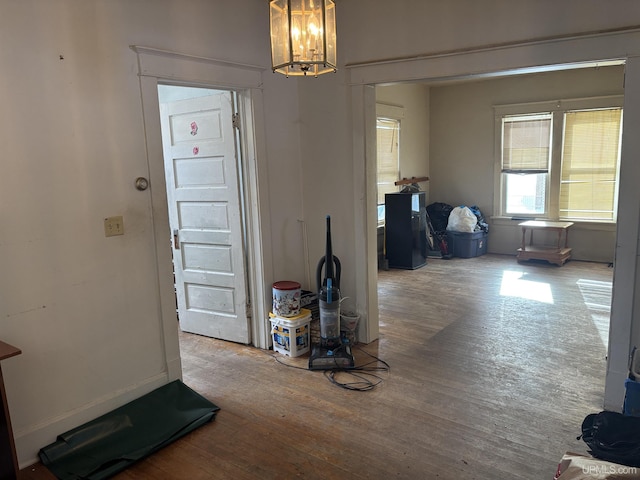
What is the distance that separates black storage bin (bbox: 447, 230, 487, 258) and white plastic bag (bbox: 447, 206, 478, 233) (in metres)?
0.06

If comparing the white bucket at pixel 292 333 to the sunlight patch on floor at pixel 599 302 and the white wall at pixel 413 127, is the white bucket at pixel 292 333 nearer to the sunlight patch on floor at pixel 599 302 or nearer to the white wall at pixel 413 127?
the sunlight patch on floor at pixel 599 302

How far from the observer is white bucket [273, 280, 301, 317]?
3.64 m

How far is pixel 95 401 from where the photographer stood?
2.75 meters

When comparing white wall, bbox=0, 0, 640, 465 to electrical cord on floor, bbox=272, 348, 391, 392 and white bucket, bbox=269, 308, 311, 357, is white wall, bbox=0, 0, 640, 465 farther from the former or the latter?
electrical cord on floor, bbox=272, 348, 391, 392

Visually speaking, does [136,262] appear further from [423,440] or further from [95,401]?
[423,440]

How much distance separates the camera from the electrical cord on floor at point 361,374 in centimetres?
323

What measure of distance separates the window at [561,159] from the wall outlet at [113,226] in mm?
6203

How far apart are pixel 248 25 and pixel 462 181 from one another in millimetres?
5212

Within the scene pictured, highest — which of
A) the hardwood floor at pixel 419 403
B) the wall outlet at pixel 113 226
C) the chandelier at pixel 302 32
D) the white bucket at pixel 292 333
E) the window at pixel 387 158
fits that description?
the chandelier at pixel 302 32

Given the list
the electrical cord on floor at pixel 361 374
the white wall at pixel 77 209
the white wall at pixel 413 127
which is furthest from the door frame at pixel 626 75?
the white wall at pixel 413 127

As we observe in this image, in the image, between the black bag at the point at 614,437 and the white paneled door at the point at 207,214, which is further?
the white paneled door at the point at 207,214

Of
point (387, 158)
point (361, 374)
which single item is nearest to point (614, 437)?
point (361, 374)

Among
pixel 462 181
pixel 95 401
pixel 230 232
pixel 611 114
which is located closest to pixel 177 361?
pixel 95 401

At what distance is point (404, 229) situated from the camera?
21.6ft
